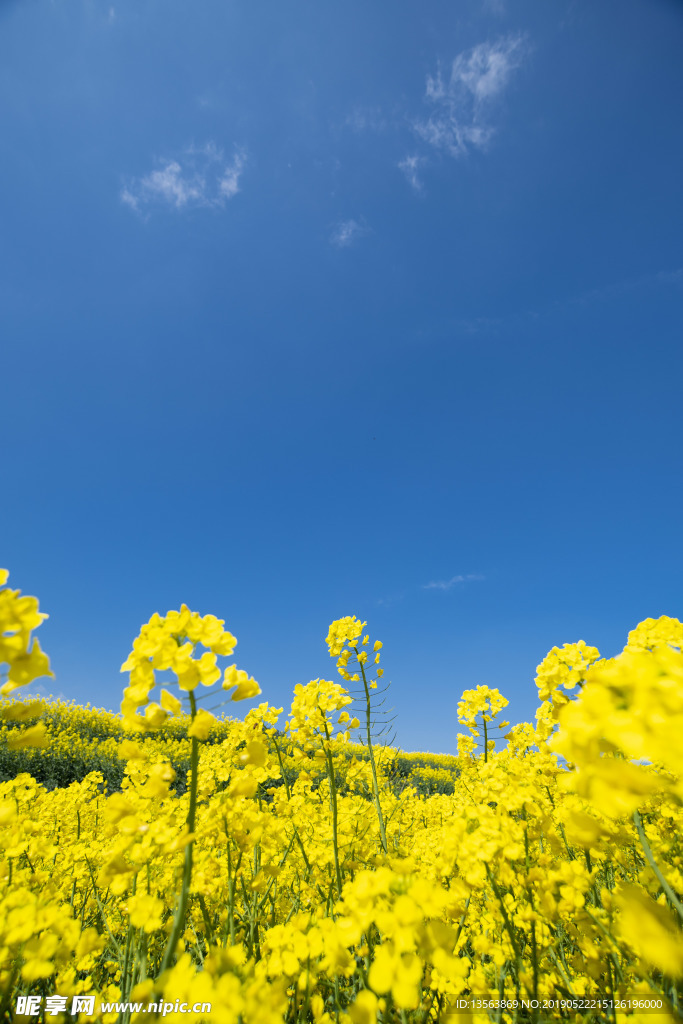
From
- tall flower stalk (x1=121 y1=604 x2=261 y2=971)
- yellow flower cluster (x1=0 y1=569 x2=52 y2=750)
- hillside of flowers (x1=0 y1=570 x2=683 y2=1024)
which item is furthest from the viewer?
tall flower stalk (x1=121 y1=604 x2=261 y2=971)

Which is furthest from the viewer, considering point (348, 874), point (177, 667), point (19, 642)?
point (348, 874)

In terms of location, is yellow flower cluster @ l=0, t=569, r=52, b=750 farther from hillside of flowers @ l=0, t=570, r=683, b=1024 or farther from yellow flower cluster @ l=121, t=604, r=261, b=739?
yellow flower cluster @ l=121, t=604, r=261, b=739

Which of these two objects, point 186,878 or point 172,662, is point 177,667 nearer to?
point 172,662

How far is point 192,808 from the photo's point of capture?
1.30 meters

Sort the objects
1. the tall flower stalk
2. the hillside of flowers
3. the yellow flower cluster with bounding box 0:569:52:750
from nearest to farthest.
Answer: the hillside of flowers, the yellow flower cluster with bounding box 0:569:52:750, the tall flower stalk

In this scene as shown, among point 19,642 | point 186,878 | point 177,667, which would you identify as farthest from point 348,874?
point 19,642

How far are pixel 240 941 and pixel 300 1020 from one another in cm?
107

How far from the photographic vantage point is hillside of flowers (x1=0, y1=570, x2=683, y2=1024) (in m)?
0.91

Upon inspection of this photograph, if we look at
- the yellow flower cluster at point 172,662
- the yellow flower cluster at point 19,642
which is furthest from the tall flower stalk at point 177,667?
the yellow flower cluster at point 19,642

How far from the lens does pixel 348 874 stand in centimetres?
274

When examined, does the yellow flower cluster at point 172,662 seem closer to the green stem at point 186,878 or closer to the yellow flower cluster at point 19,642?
the green stem at point 186,878

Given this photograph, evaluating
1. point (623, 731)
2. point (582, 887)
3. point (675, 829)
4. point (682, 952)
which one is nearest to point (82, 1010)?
point (582, 887)

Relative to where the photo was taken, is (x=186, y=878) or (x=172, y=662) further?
(x=172, y=662)

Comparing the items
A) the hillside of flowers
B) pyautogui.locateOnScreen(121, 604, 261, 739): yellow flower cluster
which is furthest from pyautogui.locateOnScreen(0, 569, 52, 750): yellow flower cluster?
pyautogui.locateOnScreen(121, 604, 261, 739): yellow flower cluster
